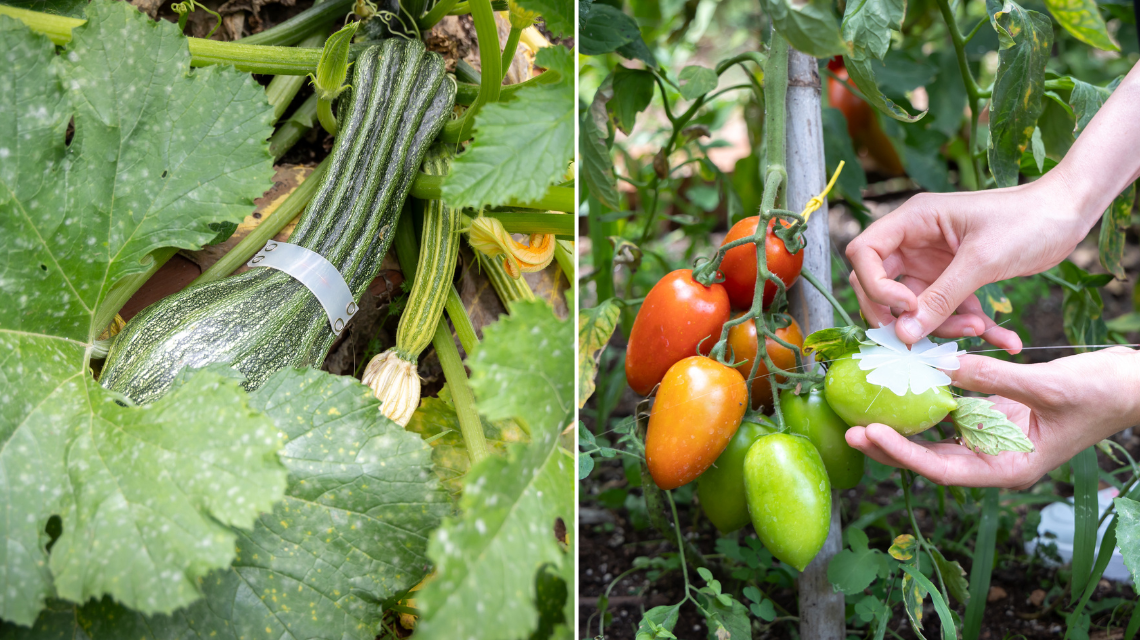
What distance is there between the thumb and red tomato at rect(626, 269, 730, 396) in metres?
0.23

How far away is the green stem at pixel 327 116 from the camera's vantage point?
1131 mm

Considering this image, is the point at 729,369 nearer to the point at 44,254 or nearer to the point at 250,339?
the point at 250,339

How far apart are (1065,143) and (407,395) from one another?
47.2 inches

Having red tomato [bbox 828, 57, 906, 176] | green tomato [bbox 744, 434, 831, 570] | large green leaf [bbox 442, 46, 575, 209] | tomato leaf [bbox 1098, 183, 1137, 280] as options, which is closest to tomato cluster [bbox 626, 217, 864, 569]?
green tomato [bbox 744, 434, 831, 570]

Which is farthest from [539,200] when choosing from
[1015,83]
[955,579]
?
[955,579]

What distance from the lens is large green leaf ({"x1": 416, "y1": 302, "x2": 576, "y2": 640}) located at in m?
0.57

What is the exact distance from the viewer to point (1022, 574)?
1.40 m

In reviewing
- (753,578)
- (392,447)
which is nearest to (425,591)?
(392,447)

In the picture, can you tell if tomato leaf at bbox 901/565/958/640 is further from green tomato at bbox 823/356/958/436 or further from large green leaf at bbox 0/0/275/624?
large green leaf at bbox 0/0/275/624

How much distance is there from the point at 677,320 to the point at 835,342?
0.20 metres

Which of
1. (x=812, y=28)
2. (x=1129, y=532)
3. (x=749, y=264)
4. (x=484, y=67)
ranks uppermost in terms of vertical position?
(x=812, y=28)

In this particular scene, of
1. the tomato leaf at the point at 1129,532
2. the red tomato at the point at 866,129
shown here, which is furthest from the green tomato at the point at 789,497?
the red tomato at the point at 866,129

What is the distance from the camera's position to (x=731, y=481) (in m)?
1.01

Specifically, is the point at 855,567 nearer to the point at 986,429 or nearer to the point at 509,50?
the point at 986,429
